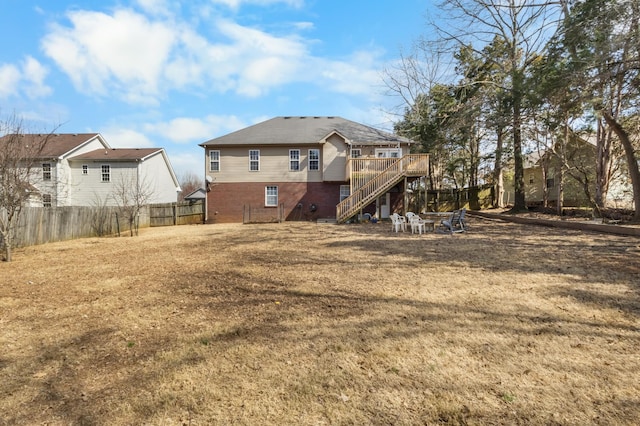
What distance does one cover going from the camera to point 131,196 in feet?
62.3

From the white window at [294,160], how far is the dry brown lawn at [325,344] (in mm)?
14755

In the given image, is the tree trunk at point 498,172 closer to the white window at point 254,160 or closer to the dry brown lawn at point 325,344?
the white window at point 254,160

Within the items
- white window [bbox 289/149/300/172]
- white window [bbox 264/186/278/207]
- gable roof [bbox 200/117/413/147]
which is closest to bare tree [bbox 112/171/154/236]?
gable roof [bbox 200/117/413/147]

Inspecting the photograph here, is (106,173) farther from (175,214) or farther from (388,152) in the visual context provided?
(388,152)

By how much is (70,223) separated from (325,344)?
1544cm

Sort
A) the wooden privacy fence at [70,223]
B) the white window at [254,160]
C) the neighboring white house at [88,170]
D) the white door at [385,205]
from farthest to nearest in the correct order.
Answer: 1. the neighboring white house at [88,170]
2. the white window at [254,160]
3. the white door at [385,205]
4. the wooden privacy fence at [70,223]

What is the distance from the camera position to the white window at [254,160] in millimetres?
21484

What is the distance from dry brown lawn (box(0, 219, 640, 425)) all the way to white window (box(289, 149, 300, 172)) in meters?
14.8

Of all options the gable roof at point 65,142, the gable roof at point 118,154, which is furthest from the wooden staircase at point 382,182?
the gable roof at point 65,142

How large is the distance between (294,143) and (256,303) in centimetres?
1728

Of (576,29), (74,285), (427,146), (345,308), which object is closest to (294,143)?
(427,146)

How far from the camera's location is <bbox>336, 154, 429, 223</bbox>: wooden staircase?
17984 mm

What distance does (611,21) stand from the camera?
9.30 m

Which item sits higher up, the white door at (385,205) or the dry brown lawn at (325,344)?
the white door at (385,205)
